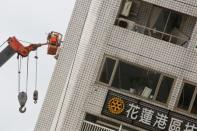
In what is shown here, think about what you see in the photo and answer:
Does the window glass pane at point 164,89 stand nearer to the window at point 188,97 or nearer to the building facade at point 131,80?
the building facade at point 131,80

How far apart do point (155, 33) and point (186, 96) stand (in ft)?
9.10

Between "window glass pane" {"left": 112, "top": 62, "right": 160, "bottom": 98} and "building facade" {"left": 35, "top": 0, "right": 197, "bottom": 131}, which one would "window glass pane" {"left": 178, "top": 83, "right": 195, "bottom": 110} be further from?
"window glass pane" {"left": 112, "top": 62, "right": 160, "bottom": 98}

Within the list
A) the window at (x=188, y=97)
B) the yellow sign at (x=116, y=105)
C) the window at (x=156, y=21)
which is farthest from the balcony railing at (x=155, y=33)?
the yellow sign at (x=116, y=105)

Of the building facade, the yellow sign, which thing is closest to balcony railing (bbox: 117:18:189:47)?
the building facade

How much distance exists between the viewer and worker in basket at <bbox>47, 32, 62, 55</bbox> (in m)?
32.0

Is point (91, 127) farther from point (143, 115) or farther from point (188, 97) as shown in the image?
point (188, 97)

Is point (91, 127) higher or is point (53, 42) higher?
point (53, 42)

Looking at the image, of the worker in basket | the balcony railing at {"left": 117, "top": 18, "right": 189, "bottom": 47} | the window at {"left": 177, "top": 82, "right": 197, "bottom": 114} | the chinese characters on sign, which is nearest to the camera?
the chinese characters on sign

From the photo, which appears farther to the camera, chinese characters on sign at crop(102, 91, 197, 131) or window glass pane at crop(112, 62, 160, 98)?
window glass pane at crop(112, 62, 160, 98)

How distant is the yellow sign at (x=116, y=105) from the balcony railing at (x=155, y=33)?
2.85 metres

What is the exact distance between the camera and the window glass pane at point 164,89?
959 inches

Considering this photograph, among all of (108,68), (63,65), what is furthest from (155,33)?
(63,65)

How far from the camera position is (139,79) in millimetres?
24578

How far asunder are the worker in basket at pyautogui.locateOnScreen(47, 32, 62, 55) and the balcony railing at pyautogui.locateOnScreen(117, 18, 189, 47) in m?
7.61
